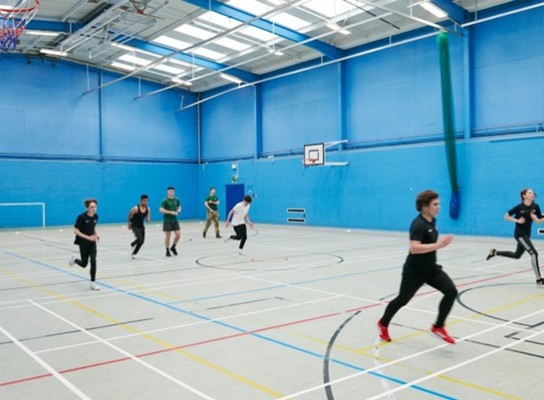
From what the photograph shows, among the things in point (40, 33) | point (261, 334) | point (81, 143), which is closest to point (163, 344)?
point (261, 334)

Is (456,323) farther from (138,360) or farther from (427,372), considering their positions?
(138,360)

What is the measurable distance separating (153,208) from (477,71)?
20210mm

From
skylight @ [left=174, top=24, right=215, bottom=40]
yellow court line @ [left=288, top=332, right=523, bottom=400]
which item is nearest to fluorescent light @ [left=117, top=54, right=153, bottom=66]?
skylight @ [left=174, top=24, right=215, bottom=40]

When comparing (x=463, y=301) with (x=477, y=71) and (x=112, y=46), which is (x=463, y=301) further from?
(x=112, y=46)

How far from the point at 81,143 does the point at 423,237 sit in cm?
2605

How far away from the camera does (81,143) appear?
27.8 m

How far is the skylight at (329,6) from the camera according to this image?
1909 centimetres

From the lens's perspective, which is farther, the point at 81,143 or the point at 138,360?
the point at 81,143

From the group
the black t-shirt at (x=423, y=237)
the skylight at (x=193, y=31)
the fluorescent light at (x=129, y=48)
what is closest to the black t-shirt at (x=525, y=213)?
the black t-shirt at (x=423, y=237)

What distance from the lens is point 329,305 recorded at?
24.5 feet

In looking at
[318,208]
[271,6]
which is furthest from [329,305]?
[318,208]

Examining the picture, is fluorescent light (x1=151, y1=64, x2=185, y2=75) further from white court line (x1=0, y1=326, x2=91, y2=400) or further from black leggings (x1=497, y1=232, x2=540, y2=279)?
white court line (x1=0, y1=326, x2=91, y2=400)

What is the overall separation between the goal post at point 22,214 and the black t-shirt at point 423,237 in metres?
25.1

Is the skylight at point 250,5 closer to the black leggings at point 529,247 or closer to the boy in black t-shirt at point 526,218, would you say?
the boy in black t-shirt at point 526,218
